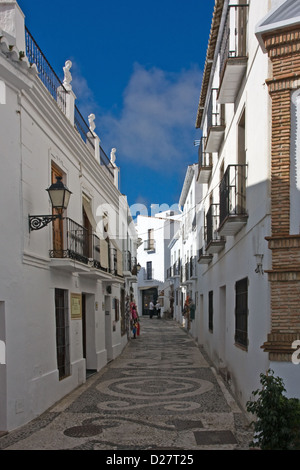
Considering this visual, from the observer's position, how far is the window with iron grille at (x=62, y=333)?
28.7ft

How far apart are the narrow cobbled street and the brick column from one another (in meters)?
1.49

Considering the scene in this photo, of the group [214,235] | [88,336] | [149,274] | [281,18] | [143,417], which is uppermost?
[281,18]

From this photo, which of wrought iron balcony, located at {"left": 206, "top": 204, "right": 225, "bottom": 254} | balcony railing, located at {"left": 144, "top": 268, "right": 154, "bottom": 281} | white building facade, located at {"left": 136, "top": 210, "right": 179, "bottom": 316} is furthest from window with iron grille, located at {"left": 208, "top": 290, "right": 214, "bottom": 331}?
balcony railing, located at {"left": 144, "top": 268, "right": 154, "bottom": 281}

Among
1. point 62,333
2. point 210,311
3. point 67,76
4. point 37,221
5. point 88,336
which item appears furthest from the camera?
point 210,311

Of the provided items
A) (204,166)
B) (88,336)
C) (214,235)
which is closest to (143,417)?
(88,336)

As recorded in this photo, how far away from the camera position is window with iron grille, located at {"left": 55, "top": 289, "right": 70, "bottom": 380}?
876 cm

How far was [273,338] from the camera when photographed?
546 cm

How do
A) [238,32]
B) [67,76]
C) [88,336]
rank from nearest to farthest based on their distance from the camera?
1. [238,32]
2. [67,76]
3. [88,336]

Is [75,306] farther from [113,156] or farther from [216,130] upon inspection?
[113,156]

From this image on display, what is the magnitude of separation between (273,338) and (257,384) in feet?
3.75

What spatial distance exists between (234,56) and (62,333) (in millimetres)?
6005

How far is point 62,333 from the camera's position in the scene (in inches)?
355

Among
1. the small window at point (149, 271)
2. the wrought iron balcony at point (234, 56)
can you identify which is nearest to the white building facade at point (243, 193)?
the wrought iron balcony at point (234, 56)

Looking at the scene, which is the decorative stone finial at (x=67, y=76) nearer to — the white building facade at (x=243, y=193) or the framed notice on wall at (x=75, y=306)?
the white building facade at (x=243, y=193)
